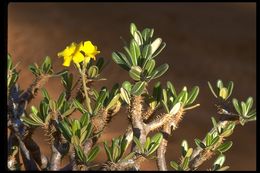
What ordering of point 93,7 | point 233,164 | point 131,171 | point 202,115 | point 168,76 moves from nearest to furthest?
1. point 131,171
2. point 233,164
3. point 202,115
4. point 168,76
5. point 93,7

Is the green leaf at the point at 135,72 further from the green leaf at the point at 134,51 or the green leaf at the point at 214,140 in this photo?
the green leaf at the point at 214,140

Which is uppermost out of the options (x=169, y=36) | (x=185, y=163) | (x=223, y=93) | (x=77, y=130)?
(x=169, y=36)

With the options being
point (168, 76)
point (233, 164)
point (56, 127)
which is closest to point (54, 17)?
point (168, 76)

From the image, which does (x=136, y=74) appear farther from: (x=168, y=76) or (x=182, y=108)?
(x=168, y=76)

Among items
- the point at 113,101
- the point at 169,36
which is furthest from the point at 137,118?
the point at 169,36

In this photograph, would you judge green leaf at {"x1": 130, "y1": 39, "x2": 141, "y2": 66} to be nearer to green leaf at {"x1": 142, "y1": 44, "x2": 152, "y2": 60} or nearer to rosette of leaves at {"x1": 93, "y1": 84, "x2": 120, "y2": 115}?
green leaf at {"x1": 142, "y1": 44, "x2": 152, "y2": 60}

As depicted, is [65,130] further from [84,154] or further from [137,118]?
[137,118]
